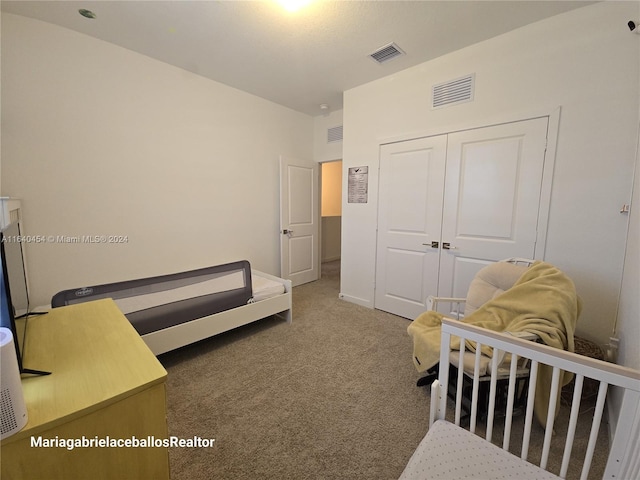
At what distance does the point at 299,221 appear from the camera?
13.6ft

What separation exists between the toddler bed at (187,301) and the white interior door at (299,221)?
126cm

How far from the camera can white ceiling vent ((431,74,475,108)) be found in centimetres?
244

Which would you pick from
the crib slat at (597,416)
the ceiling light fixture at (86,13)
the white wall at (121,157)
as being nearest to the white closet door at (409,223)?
the white wall at (121,157)

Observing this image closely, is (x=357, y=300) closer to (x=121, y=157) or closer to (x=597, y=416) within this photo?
(x=597, y=416)

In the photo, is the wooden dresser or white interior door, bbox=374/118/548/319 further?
white interior door, bbox=374/118/548/319

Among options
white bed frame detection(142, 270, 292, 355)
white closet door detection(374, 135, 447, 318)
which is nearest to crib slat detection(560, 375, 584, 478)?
white closet door detection(374, 135, 447, 318)

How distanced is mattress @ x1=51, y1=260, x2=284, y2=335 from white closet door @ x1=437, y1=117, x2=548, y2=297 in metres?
1.92

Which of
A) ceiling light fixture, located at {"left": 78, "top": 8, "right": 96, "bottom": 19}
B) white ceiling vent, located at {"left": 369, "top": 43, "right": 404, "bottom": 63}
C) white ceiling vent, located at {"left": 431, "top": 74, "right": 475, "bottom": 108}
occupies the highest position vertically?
ceiling light fixture, located at {"left": 78, "top": 8, "right": 96, "bottom": 19}

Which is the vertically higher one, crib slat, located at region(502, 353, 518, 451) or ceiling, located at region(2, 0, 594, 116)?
ceiling, located at region(2, 0, 594, 116)

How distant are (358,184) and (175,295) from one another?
2301 millimetres

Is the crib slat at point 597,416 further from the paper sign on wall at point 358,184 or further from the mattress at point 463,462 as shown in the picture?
the paper sign on wall at point 358,184

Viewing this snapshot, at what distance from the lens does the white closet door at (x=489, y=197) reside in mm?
2201

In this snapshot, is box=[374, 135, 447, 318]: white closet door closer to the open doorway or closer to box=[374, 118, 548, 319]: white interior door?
box=[374, 118, 548, 319]: white interior door

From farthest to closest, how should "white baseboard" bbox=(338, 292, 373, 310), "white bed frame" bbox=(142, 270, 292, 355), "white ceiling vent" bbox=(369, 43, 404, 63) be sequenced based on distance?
"white baseboard" bbox=(338, 292, 373, 310) → "white ceiling vent" bbox=(369, 43, 404, 63) → "white bed frame" bbox=(142, 270, 292, 355)
